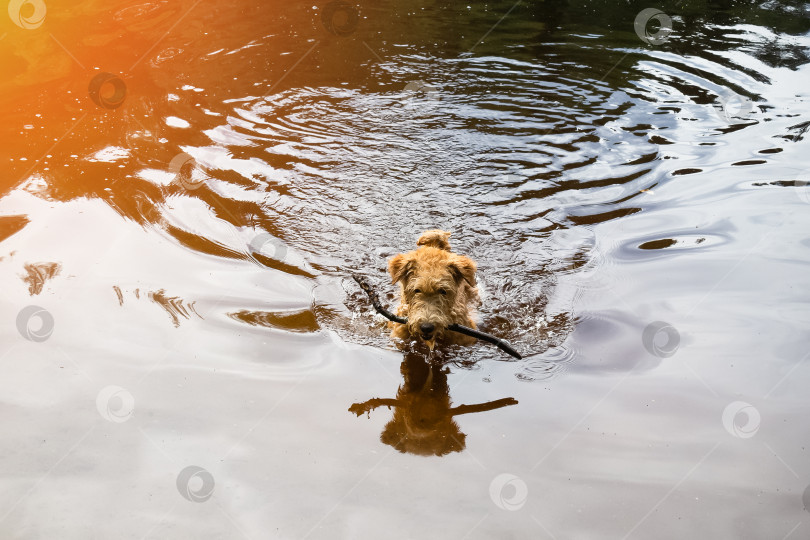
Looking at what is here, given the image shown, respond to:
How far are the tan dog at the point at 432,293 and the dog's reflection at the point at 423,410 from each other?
0.95 ft

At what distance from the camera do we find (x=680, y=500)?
4277 millimetres

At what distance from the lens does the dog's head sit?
17.1ft

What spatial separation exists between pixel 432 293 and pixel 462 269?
14.9 inches

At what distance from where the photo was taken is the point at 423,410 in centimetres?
515

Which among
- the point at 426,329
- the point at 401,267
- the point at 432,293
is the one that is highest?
the point at 401,267

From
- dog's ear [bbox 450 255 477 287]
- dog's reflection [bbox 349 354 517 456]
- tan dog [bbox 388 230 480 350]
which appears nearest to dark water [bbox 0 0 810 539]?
dog's reflection [bbox 349 354 517 456]

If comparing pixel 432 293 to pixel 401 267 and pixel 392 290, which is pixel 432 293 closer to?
pixel 401 267

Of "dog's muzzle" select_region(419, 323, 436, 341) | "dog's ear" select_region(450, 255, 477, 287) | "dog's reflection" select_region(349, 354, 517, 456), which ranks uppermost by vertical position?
"dog's ear" select_region(450, 255, 477, 287)

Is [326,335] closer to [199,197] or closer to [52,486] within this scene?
[52,486]

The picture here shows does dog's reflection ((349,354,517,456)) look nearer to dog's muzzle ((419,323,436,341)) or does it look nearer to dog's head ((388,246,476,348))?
dog's head ((388,246,476,348))

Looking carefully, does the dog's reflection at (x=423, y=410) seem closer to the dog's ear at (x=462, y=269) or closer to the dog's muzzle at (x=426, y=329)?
the dog's muzzle at (x=426, y=329)

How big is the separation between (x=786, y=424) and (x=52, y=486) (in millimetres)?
5073

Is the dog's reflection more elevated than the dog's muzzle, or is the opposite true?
the dog's muzzle

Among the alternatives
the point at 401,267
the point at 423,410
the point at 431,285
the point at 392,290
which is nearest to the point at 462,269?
the point at 431,285
